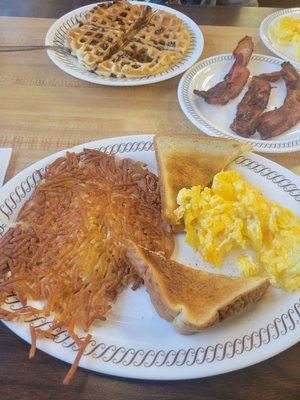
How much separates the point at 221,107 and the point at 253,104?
16 cm

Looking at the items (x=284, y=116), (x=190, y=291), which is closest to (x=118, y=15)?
(x=284, y=116)

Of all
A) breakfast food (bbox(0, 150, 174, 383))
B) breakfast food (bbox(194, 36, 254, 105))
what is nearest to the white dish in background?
breakfast food (bbox(0, 150, 174, 383))

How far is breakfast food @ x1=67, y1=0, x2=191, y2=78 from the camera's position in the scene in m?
2.28

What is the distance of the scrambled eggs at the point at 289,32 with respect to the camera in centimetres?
252

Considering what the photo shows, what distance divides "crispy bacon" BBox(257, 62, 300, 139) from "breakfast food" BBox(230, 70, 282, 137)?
0.04 metres

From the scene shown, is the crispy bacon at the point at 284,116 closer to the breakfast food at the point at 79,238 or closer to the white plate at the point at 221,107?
the white plate at the point at 221,107

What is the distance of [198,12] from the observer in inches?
116

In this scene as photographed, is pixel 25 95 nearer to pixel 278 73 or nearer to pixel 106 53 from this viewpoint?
pixel 106 53

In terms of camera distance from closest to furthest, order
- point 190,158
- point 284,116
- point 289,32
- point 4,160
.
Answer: point 190,158 < point 4,160 < point 284,116 < point 289,32

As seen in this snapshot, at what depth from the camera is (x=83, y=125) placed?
2.12 metres

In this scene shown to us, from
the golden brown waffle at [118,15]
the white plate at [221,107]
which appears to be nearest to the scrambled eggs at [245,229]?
the white plate at [221,107]

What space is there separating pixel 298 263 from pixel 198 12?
2.23 m

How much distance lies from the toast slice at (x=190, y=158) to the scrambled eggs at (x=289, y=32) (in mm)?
1152

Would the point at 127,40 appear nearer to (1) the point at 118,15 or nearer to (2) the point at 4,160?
(1) the point at 118,15
